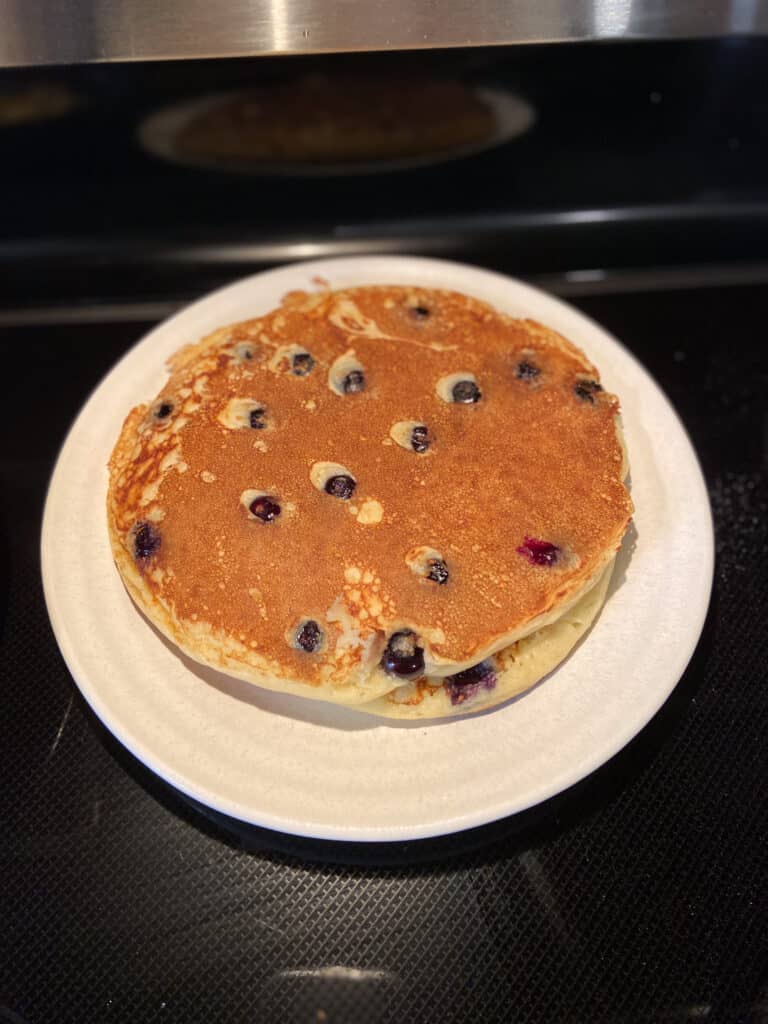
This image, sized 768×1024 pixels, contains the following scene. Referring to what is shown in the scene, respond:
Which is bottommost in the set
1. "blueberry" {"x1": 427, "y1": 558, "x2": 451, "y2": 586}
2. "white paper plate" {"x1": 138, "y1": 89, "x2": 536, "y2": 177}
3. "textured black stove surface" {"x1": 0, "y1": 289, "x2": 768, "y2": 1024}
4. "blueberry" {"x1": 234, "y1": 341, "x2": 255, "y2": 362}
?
"textured black stove surface" {"x1": 0, "y1": 289, "x2": 768, "y2": 1024}

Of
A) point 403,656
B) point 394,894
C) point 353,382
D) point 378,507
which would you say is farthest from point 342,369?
point 394,894

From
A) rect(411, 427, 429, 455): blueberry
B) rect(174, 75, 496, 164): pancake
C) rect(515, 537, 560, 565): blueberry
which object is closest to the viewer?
rect(515, 537, 560, 565): blueberry

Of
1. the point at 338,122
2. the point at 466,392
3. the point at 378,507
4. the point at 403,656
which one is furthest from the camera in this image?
the point at 338,122

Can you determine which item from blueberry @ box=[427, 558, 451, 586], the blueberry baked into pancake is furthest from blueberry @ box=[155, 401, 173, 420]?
blueberry @ box=[427, 558, 451, 586]

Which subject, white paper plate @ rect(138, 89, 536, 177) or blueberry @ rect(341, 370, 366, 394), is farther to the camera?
white paper plate @ rect(138, 89, 536, 177)

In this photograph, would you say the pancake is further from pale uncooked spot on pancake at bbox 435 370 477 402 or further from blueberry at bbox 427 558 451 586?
blueberry at bbox 427 558 451 586

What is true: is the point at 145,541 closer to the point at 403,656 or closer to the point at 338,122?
the point at 403,656

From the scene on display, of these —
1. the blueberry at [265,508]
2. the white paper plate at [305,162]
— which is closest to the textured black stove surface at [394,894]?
the blueberry at [265,508]

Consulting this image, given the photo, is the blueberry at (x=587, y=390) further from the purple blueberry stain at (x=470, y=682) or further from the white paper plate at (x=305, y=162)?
the white paper plate at (x=305, y=162)
